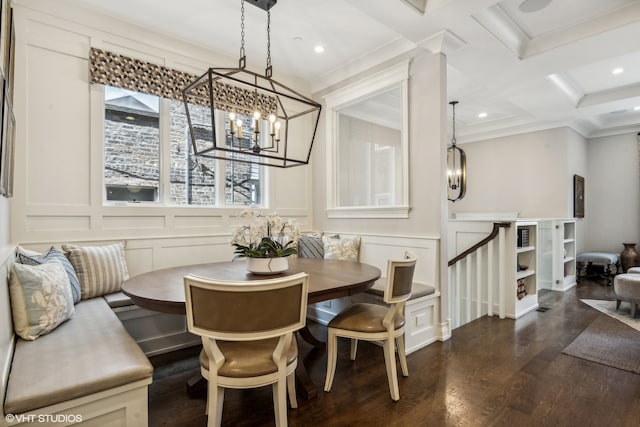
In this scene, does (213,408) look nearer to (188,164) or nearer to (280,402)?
(280,402)

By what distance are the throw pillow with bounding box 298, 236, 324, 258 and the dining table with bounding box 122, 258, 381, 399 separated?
34.3 inches

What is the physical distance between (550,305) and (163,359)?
4.76 m

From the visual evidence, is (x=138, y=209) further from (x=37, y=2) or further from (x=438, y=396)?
(x=438, y=396)

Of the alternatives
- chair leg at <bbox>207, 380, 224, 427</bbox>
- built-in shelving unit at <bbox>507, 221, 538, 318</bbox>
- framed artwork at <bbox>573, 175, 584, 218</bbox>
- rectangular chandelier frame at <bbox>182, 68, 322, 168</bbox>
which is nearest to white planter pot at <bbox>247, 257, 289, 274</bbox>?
chair leg at <bbox>207, 380, 224, 427</bbox>

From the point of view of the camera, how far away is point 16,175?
2.54m

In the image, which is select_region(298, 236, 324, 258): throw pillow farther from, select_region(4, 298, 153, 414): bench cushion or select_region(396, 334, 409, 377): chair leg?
select_region(4, 298, 153, 414): bench cushion

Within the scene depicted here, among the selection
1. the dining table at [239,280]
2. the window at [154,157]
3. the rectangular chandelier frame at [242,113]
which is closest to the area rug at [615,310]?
the dining table at [239,280]

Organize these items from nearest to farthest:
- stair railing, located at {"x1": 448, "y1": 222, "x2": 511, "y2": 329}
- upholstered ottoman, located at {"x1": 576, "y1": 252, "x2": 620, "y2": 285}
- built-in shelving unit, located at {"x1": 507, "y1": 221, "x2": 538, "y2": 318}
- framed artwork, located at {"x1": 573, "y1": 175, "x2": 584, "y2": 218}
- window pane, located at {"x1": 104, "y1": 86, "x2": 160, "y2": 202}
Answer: window pane, located at {"x1": 104, "y1": 86, "x2": 160, "y2": 202}
stair railing, located at {"x1": 448, "y1": 222, "x2": 511, "y2": 329}
built-in shelving unit, located at {"x1": 507, "y1": 221, "x2": 538, "y2": 318}
upholstered ottoman, located at {"x1": 576, "y1": 252, "x2": 620, "y2": 285}
framed artwork, located at {"x1": 573, "y1": 175, "x2": 584, "y2": 218}

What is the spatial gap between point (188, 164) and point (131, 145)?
0.56 metres

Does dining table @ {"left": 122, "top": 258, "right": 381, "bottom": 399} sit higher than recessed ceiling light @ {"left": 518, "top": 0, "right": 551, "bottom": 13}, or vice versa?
recessed ceiling light @ {"left": 518, "top": 0, "right": 551, "bottom": 13}

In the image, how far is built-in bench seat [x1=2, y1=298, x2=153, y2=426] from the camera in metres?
1.29

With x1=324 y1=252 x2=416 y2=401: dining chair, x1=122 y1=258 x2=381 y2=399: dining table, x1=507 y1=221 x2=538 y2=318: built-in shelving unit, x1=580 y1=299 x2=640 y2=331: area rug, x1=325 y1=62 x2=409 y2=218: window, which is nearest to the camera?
x1=122 y1=258 x2=381 y2=399: dining table

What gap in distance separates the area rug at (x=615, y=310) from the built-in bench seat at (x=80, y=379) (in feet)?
15.2

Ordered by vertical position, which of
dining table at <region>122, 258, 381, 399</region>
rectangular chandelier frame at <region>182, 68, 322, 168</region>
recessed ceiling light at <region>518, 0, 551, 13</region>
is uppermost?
recessed ceiling light at <region>518, 0, 551, 13</region>
